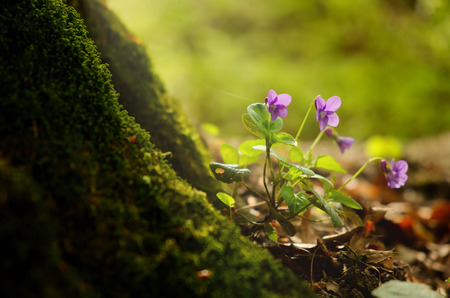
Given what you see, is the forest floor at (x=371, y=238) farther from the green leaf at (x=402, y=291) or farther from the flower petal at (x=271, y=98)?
the flower petal at (x=271, y=98)

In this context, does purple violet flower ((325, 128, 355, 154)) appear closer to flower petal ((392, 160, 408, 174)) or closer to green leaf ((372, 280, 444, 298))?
flower petal ((392, 160, 408, 174))

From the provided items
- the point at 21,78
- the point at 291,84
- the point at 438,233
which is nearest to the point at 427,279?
the point at 438,233

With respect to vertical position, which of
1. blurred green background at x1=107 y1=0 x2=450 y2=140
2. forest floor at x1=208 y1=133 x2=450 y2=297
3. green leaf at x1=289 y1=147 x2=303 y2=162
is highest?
blurred green background at x1=107 y1=0 x2=450 y2=140

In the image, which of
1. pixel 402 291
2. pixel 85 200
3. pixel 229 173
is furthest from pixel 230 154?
pixel 402 291

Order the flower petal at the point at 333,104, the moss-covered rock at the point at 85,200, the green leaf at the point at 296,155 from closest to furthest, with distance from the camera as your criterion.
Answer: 1. the moss-covered rock at the point at 85,200
2. the flower petal at the point at 333,104
3. the green leaf at the point at 296,155

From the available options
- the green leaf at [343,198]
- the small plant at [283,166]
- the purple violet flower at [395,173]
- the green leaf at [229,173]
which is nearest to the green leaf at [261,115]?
the small plant at [283,166]

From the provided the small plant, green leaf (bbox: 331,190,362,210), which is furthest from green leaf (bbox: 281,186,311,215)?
green leaf (bbox: 331,190,362,210)
